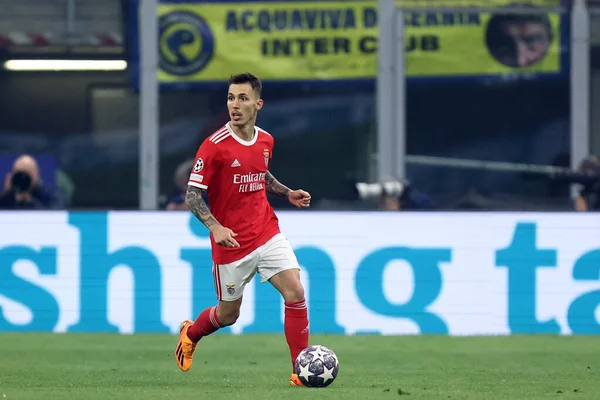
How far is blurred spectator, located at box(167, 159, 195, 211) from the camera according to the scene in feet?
45.6

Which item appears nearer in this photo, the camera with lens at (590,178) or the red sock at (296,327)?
the red sock at (296,327)

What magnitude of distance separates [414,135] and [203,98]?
247 cm

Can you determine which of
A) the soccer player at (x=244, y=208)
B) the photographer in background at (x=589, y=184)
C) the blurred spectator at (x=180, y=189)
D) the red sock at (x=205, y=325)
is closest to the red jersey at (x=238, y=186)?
the soccer player at (x=244, y=208)

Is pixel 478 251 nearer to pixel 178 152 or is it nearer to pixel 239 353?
pixel 239 353

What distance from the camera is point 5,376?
29.8ft

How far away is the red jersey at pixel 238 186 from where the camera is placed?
839 centimetres

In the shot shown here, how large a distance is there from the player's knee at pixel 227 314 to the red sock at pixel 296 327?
499mm

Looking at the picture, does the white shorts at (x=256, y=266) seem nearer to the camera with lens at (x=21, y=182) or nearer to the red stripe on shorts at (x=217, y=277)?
the red stripe on shorts at (x=217, y=277)

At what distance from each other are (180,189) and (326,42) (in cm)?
293

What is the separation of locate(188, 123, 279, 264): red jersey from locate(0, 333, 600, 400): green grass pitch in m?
0.89

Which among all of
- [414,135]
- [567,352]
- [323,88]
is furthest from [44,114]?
[567,352]

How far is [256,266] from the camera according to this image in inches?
340

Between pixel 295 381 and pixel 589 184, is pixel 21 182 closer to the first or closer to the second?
pixel 589 184

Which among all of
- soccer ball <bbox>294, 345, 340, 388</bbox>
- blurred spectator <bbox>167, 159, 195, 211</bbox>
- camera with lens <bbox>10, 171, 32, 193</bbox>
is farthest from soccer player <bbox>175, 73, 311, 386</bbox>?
camera with lens <bbox>10, 171, 32, 193</bbox>
